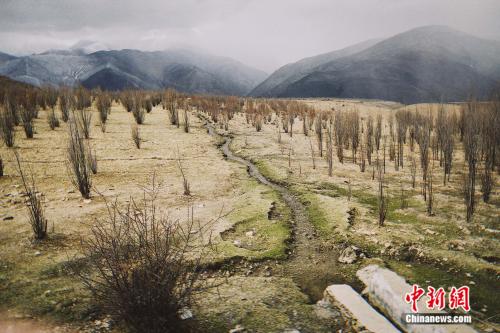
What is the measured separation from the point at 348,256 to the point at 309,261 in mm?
458

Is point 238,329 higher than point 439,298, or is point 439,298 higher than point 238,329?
point 439,298

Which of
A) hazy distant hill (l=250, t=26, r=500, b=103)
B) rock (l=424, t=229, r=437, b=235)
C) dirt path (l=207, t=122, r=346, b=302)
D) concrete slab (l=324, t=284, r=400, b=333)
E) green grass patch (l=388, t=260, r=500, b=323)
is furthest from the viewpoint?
hazy distant hill (l=250, t=26, r=500, b=103)

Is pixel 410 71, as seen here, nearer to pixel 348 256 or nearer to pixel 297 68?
pixel 297 68

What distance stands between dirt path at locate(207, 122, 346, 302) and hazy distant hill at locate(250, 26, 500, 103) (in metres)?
91.0

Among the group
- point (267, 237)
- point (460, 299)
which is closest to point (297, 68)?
point (267, 237)

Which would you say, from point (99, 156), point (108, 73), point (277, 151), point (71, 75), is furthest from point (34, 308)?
point (108, 73)

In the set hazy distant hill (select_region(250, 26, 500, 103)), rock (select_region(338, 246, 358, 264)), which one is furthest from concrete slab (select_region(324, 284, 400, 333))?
hazy distant hill (select_region(250, 26, 500, 103))

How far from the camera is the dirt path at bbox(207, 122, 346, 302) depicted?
3.13m

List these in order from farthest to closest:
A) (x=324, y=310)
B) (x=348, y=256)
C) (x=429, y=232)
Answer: (x=429, y=232)
(x=348, y=256)
(x=324, y=310)

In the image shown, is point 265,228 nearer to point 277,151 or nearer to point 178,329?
point 178,329

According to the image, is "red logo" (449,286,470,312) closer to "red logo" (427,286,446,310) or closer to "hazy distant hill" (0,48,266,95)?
"red logo" (427,286,446,310)

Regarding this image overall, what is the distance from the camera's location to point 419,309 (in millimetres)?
2334

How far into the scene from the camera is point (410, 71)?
323 feet

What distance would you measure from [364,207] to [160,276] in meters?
3.55
